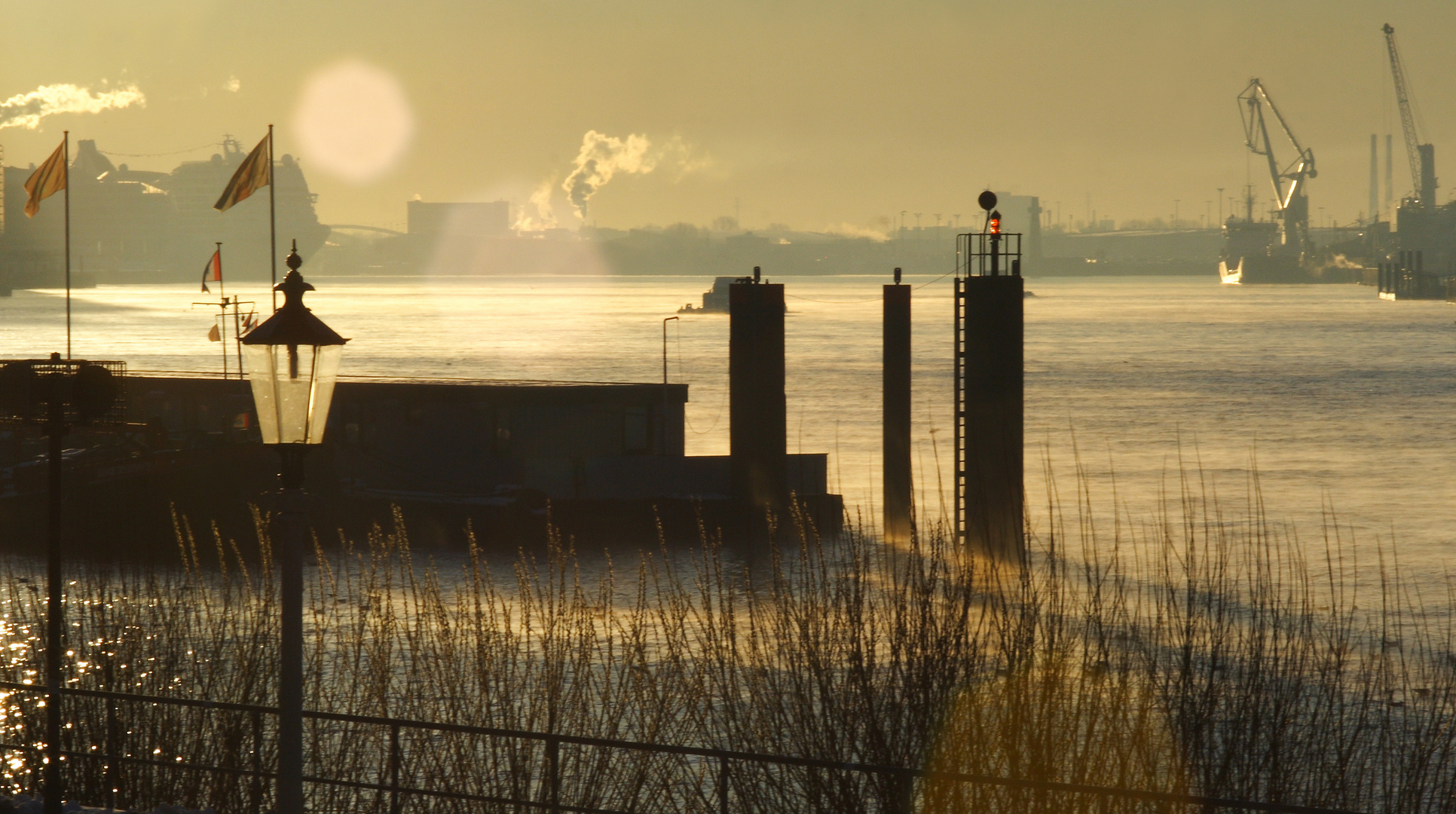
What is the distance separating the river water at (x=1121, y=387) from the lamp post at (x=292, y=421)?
16.3 metres

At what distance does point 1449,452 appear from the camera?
6225cm

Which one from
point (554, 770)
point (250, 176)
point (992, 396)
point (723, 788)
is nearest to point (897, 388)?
point (992, 396)

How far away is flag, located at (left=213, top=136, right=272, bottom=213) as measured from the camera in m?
32.8

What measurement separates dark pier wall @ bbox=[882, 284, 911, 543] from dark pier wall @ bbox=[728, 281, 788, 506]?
2.39 metres

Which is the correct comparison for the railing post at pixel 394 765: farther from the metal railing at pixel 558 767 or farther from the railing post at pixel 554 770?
the railing post at pixel 554 770

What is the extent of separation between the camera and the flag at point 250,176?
3275 cm

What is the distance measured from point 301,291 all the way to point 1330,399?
87075mm

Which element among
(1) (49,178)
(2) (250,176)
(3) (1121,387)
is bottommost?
(3) (1121,387)

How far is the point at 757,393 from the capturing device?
32.9m

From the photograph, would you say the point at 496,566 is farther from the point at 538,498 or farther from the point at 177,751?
the point at 177,751

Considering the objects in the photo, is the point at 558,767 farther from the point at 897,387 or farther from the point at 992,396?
the point at 897,387

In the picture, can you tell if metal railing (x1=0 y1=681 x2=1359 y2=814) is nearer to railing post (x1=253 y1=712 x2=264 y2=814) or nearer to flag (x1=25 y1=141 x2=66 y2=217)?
railing post (x1=253 y1=712 x2=264 y2=814)

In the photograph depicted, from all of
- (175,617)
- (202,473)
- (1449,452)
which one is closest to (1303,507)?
(1449,452)

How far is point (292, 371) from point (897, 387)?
26.8m
